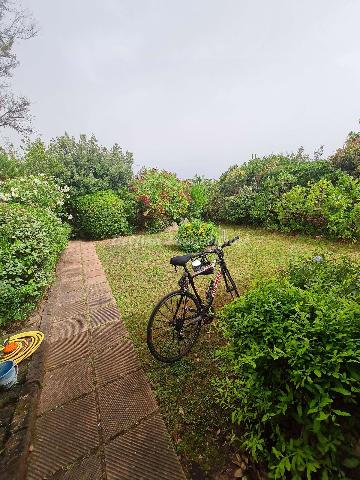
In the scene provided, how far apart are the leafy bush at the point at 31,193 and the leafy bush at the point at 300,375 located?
25.0ft

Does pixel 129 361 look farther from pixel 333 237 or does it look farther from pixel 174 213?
pixel 174 213

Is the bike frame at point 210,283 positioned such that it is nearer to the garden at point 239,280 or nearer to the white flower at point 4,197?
the garden at point 239,280

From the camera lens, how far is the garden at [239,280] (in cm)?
164

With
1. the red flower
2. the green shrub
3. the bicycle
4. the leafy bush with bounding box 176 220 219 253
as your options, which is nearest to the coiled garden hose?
the bicycle

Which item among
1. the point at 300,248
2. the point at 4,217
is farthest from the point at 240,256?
the point at 4,217

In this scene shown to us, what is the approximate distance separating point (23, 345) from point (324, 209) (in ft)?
25.4

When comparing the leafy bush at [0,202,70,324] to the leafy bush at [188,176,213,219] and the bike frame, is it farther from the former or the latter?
the leafy bush at [188,176,213,219]

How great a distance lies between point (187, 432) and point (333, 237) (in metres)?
6.96

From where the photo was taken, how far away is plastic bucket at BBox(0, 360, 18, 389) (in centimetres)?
319

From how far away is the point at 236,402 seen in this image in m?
2.64

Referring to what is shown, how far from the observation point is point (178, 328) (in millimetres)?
3451

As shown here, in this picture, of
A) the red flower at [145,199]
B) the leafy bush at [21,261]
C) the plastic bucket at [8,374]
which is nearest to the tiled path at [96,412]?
the plastic bucket at [8,374]

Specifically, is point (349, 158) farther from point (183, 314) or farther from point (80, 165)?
point (80, 165)

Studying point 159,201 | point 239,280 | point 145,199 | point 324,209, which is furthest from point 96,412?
point 159,201
